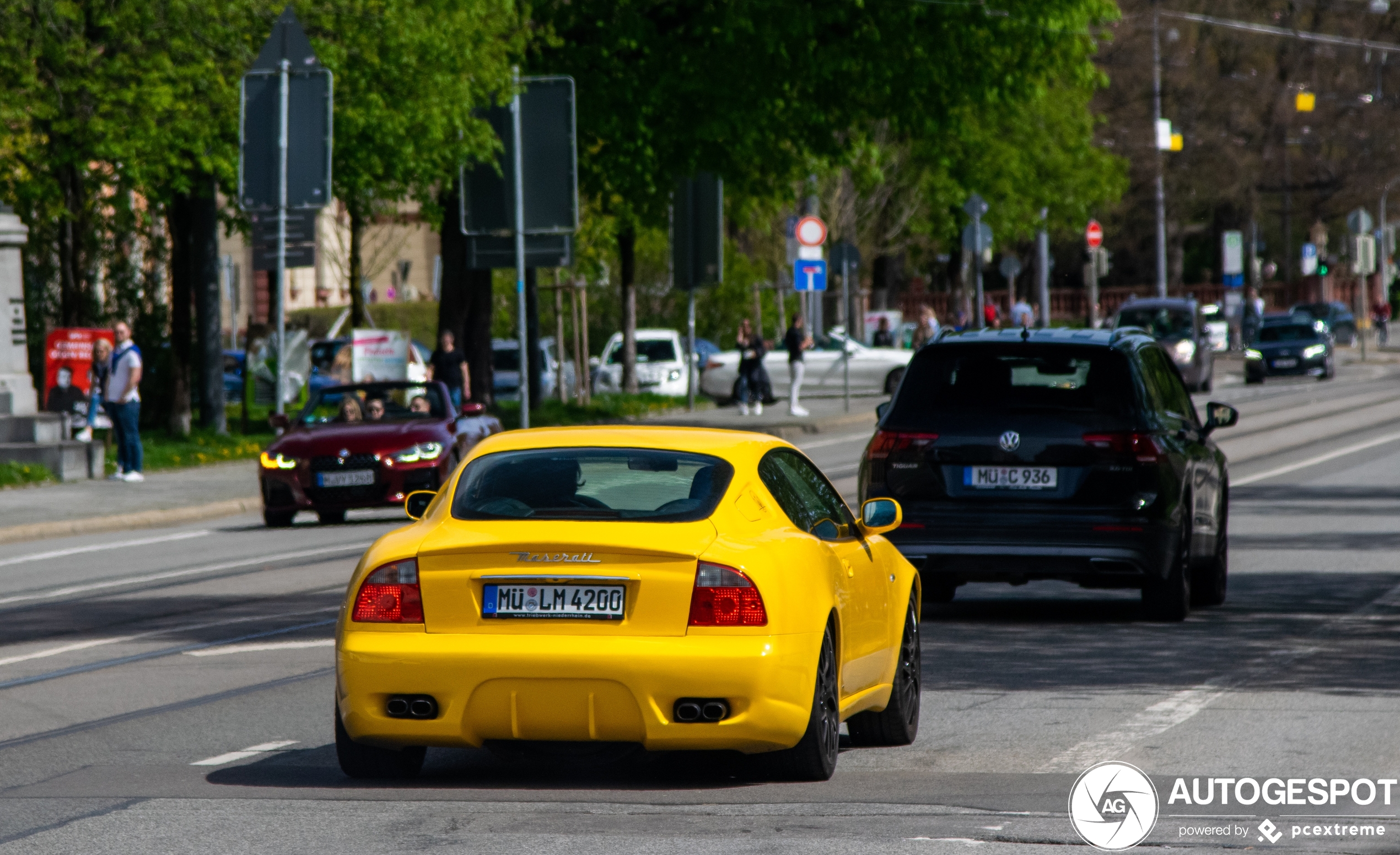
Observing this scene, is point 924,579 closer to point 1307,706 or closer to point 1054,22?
point 1307,706

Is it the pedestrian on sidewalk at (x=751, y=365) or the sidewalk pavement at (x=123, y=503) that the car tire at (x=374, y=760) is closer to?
the sidewalk pavement at (x=123, y=503)

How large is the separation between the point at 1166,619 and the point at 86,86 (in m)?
18.0

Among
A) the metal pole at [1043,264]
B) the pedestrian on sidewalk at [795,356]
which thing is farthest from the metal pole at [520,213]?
the metal pole at [1043,264]

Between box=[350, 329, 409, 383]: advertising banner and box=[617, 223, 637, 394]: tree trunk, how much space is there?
10.8m

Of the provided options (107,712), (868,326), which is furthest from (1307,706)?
(868,326)

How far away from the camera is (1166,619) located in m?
12.7

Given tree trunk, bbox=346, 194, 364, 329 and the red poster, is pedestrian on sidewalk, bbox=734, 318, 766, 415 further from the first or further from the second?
the red poster

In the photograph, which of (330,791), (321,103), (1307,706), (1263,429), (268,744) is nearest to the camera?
(330,791)

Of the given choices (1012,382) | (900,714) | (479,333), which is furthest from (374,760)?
(479,333)

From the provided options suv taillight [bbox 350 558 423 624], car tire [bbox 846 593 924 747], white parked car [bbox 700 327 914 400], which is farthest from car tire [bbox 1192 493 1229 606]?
white parked car [bbox 700 327 914 400]

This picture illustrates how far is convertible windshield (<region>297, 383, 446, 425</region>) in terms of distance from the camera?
22.1 m

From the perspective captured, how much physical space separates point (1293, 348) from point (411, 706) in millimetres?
48361

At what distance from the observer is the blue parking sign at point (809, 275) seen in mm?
37906

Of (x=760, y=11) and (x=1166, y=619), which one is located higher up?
(x=760, y=11)
